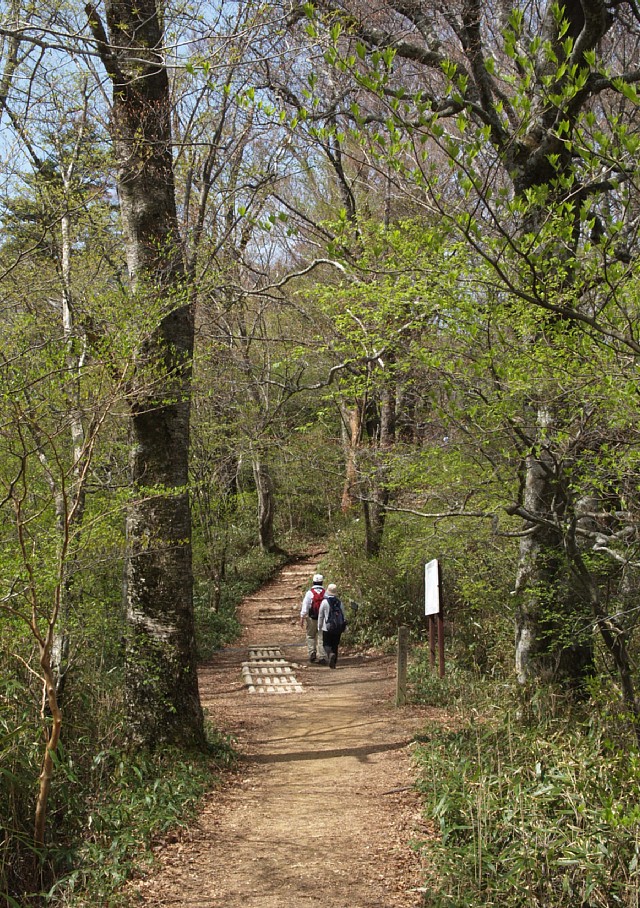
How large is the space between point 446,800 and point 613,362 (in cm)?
324

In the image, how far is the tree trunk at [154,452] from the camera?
650 cm

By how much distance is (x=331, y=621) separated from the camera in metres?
12.0

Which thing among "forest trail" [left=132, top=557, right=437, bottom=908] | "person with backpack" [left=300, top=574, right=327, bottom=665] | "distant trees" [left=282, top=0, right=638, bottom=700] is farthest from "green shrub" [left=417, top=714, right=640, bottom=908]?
"person with backpack" [left=300, top=574, right=327, bottom=665]

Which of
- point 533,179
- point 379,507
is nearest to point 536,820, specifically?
point 533,179

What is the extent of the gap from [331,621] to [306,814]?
6.25m

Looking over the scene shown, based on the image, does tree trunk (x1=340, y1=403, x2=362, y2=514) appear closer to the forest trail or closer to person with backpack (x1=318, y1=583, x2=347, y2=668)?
person with backpack (x1=318, y1=583, x2=347, y2=668)

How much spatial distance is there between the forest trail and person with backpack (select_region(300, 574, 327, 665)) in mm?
2069

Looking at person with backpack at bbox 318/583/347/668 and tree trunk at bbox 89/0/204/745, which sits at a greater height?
tree trunk at bbox 89/0/204/745

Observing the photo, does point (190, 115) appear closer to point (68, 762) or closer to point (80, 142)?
point (80, 142)

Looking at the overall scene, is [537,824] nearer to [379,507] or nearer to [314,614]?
[314,614]

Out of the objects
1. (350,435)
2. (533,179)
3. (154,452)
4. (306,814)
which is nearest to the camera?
(306,814)

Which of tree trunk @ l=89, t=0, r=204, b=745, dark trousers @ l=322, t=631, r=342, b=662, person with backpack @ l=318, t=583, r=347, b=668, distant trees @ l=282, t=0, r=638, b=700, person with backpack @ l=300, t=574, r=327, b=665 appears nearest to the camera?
distant trees @ l=282, t=0, r=638, b=700

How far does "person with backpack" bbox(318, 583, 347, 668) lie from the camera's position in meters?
11.9

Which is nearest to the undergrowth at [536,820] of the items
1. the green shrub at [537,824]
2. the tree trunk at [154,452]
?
the green shrub at [537,824]
